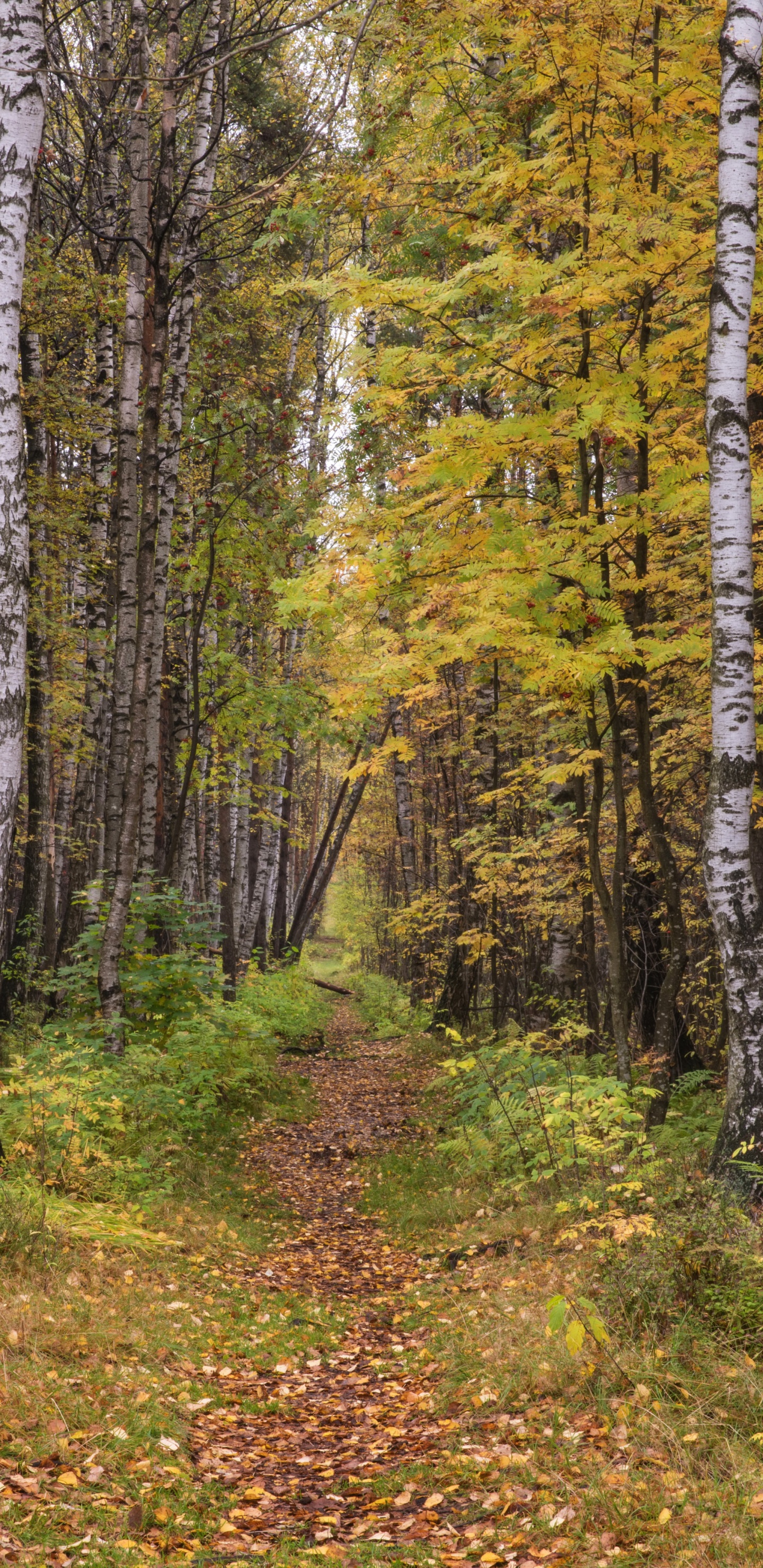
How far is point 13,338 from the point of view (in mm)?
4664

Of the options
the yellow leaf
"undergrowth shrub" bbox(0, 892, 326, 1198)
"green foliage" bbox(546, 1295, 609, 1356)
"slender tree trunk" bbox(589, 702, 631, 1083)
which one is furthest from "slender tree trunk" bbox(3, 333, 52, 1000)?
the yellow leaf

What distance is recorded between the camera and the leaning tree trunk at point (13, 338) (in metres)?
4.62

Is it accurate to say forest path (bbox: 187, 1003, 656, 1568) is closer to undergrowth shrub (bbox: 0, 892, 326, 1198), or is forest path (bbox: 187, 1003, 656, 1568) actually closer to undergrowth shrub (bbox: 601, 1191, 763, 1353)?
undergrowth shrub (bbox: 601, 1191, 763, 1353)

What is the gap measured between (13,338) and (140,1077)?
6073 mm

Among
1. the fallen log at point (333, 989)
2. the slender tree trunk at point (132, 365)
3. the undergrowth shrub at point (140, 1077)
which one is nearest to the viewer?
the undergrowth shrub at point (140, 1077)

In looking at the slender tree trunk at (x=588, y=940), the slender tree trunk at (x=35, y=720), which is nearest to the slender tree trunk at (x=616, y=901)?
the slender tree trunk at (x=588, y=940)

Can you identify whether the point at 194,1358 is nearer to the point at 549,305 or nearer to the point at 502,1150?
the point at 502,1150

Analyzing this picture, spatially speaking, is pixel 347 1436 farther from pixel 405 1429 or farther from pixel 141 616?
pixel 141 616

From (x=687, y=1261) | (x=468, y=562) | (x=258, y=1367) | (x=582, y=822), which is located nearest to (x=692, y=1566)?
(x=687, y=1261)

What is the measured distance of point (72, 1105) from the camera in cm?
677

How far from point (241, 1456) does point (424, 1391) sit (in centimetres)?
111

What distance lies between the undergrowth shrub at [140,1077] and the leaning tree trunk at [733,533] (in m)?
4.19

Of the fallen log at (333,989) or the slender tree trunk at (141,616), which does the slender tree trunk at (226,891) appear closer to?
the slender tree trunk at (141,616)

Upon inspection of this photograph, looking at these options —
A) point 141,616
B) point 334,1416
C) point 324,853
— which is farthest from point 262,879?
point 334,1416
